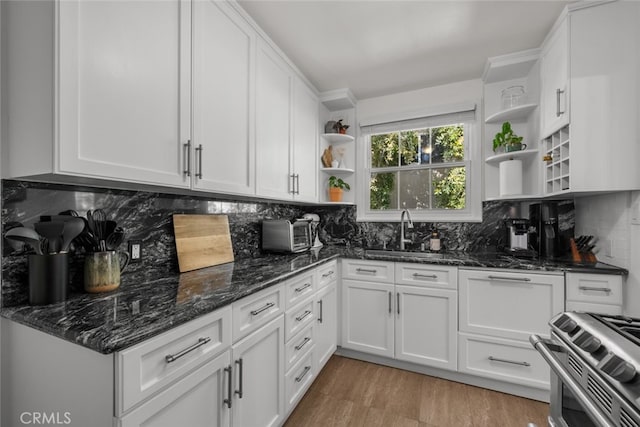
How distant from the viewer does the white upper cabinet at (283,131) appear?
192 centimetres

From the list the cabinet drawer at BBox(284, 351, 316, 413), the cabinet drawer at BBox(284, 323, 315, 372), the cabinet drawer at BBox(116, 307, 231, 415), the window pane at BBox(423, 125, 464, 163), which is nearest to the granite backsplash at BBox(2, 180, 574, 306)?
the window pane at BBox(423, 125, 464, 163)

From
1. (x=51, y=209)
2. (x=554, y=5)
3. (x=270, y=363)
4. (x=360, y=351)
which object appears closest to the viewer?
(x=51, y=209)

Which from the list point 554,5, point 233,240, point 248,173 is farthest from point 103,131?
point 554,5

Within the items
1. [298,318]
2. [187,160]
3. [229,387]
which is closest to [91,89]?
[187,160]

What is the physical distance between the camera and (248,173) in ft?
5.86

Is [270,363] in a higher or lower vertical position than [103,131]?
lower

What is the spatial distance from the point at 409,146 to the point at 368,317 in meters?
1.79

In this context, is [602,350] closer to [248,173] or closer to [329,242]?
[248,173]

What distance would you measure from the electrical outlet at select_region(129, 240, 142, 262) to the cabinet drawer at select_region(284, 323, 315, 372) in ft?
3.07

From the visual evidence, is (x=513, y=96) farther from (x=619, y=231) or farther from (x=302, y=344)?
(x=302, y=344)

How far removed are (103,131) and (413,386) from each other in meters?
2.40

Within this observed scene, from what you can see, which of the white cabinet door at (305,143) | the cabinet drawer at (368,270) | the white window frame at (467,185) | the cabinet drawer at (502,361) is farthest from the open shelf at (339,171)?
the cabinet drawer at (502,361)

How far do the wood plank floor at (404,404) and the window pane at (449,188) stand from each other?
155 centimetres

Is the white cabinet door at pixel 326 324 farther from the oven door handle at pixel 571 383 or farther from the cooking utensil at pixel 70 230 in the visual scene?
the cooking utensil at pixel 70 230
